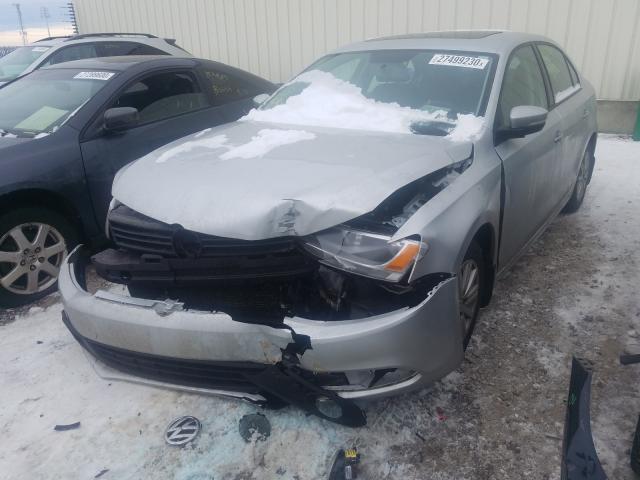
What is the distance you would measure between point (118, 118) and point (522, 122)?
269cm

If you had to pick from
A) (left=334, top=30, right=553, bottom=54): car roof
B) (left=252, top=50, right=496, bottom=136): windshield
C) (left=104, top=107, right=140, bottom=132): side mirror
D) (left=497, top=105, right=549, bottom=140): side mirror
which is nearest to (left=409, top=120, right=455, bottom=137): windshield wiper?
(left=252, top=50, right=496, bottom=136): windshield

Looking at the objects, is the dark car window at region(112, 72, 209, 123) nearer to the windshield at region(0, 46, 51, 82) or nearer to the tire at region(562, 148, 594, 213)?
the tire at region(562, 148, 594, 213)

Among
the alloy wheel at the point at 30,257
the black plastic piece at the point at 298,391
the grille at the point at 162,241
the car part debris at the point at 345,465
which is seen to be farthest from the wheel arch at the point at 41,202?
the car part debris at the point at 345,465

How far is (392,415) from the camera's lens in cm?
244

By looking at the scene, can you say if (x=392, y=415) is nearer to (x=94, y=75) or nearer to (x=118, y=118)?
(x=118, y=118)

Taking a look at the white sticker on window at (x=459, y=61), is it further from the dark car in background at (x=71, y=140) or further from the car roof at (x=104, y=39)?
the car roof at (x=104, y=39)

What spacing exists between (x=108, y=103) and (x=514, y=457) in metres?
3.51

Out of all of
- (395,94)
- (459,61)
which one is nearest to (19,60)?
(395,94)

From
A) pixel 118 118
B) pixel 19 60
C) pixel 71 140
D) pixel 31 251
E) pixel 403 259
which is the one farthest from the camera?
pixel 19 60

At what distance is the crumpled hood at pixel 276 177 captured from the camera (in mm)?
2094

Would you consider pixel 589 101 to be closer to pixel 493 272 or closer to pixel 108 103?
pixel 493 272

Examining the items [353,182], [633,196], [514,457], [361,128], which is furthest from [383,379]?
[633,196]

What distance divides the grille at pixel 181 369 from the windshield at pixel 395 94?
1.60 meters

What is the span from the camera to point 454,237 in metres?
2.21
